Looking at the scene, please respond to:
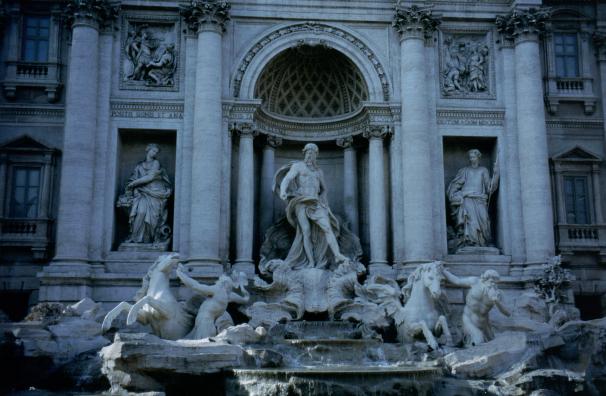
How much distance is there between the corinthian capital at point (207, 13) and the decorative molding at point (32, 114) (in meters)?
4.97

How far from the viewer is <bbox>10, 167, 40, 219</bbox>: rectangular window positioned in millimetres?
21250

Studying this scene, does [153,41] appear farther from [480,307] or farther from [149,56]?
[480,307]

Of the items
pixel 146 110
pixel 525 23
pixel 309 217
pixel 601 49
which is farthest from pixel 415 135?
pixel 146 110

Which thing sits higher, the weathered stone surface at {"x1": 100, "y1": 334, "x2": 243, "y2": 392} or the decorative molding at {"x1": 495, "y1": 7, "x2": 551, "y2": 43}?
the decorative molding at {"x1": 495, "y1": 7, "x2": 551, "y2": 43}

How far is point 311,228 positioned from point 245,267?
89.0 inches

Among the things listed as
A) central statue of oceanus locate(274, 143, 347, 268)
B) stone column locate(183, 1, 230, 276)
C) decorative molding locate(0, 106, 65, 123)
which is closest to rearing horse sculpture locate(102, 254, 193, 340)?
stone column locate(183, 1, 230, 276)

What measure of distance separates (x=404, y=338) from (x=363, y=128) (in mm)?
7739

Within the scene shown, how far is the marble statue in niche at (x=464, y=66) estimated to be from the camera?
22.3 meters

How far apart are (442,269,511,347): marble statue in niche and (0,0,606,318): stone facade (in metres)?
3.61

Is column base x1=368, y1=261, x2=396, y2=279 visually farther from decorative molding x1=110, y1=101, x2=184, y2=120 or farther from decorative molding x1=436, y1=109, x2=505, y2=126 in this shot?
decorative molding x1=110, y1=101, x2=184, y2=120

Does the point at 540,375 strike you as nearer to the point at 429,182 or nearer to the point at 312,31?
the point at 429,182

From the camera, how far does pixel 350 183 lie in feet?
74.0

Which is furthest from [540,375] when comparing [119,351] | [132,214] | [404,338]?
[132,214]

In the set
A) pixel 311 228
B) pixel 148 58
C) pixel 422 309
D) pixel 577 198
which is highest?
pixel 148 58
